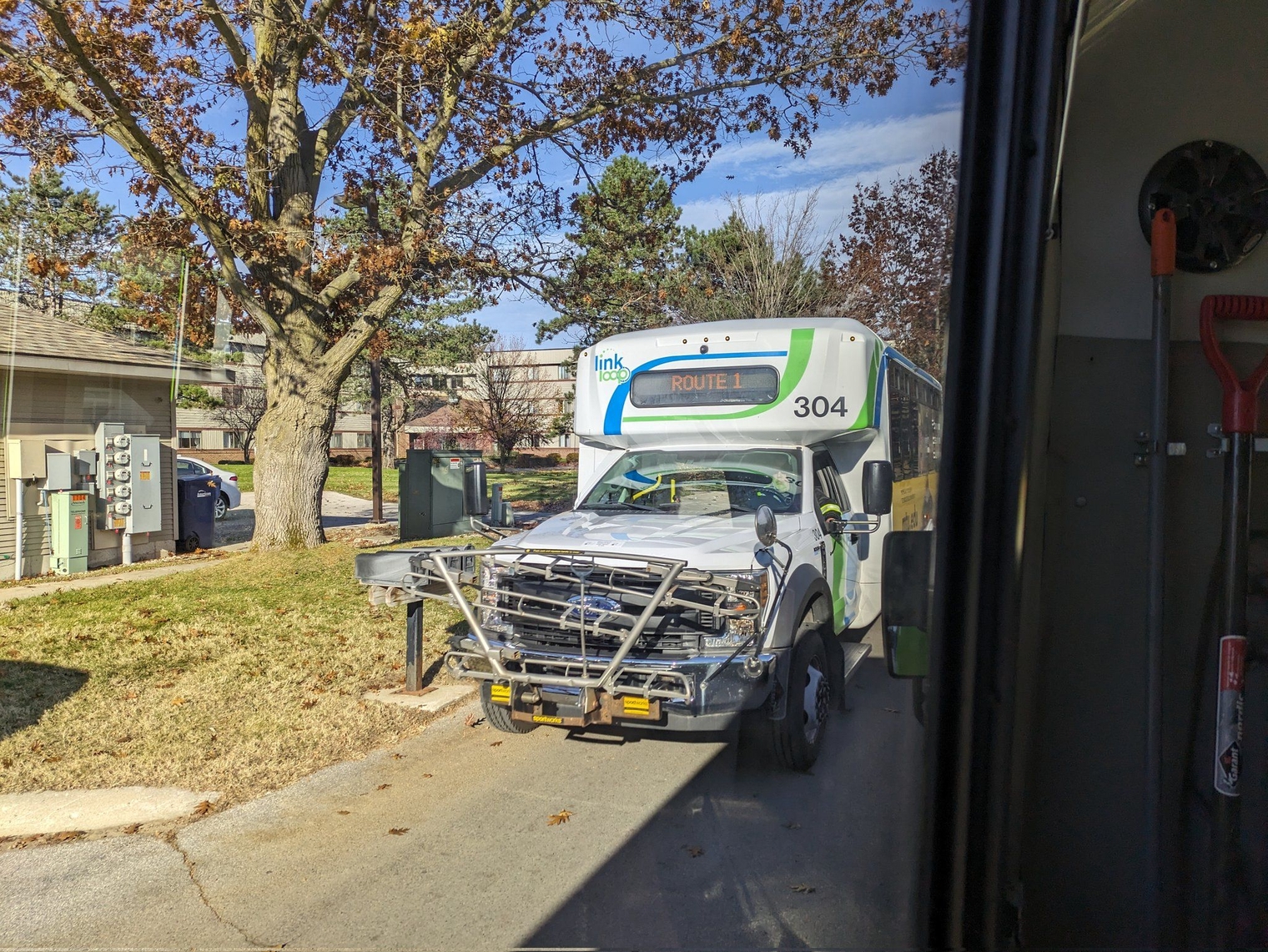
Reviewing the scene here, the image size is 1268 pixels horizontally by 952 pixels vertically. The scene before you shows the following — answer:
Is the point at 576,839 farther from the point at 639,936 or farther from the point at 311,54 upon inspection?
the point at 311,54

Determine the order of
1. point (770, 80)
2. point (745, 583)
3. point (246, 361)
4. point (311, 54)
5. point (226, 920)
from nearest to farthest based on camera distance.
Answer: point (770, 80), point (226, 920), point (745, 583), point (311, 54), point (246, 361)

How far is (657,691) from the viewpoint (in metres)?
4.49

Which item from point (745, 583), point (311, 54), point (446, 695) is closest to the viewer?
point (745, 583)

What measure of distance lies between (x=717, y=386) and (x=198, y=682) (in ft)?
15.4

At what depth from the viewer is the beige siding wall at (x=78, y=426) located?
40.7 ft

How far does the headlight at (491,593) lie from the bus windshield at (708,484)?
3.68 ft

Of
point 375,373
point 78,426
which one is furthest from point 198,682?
point 375,373

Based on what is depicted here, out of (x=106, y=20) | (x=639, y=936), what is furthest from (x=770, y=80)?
(x=106, y=20)

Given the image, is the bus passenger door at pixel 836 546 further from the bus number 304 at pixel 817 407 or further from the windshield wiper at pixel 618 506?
the windshield wiper at pixel 618 506

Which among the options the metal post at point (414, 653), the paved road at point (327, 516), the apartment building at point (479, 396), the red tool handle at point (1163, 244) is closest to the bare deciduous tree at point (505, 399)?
the apartment building at point (479, 396)

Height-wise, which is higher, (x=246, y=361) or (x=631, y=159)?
(x=631, y=159)

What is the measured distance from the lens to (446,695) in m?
6.93

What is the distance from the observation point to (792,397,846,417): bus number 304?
528 centimetres

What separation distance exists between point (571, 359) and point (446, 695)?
558cm
